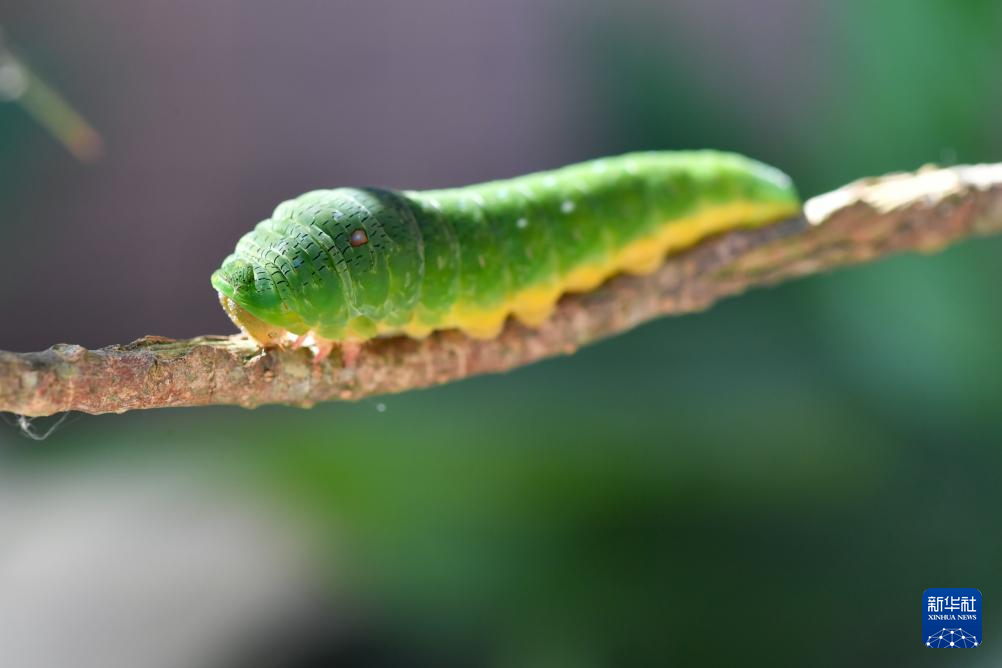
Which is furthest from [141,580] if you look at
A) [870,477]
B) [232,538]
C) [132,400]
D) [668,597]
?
[870,477]

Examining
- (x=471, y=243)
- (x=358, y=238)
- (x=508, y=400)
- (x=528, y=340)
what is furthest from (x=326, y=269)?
(x=508, y=400)

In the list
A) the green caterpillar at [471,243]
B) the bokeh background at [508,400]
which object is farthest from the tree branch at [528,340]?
the bokeh background at [508,400]

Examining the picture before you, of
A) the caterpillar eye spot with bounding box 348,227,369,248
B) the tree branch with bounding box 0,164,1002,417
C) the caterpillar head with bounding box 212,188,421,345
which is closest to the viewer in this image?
the tree branch with bounding box 0,164,1002,417

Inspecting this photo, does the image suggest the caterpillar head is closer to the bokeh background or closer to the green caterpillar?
the green caterpillar

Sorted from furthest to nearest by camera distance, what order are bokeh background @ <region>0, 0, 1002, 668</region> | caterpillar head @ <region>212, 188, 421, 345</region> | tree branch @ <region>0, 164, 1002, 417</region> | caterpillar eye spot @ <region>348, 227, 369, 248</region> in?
bokeh background @ <region>0, 0, 1002, 668</region> → caterpillar eye spot @ <region>348, 227, 369, 248</region> → caterpillar head @ <region>212, 188, 421, 345</region> → tree branch @ <region>0, 164, 1002, 417</region>

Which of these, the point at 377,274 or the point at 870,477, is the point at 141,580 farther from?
the point at 870,477

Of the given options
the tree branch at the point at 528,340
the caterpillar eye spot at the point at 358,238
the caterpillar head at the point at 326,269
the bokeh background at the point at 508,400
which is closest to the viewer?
the tree branch at the point at 528,340

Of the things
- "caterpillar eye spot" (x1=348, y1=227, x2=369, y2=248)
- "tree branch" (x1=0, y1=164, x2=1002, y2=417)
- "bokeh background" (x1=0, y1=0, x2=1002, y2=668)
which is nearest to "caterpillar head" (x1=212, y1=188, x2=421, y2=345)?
"caterpillar eye spot" (x1=348, y1=227, x2=369, y2=248)

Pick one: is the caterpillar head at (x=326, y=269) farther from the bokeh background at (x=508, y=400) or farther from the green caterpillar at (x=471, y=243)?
the bokeh background at (x=508, y=400)
